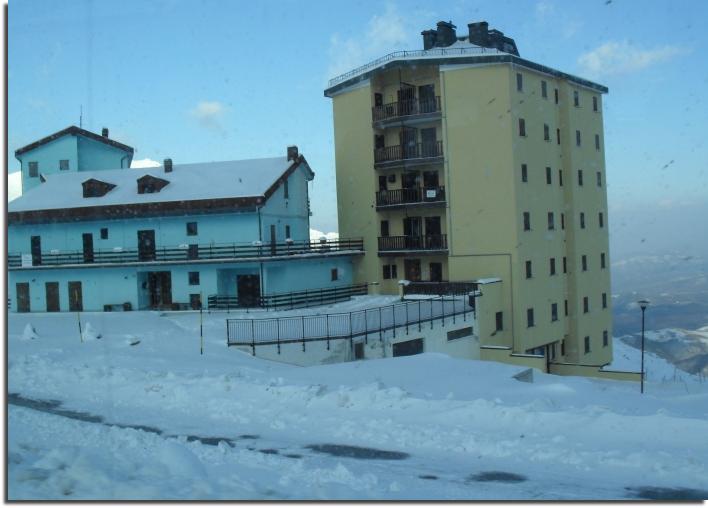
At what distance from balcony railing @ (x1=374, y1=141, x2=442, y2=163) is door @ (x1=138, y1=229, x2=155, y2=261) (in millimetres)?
13504

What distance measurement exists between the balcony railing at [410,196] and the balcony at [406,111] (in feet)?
12.9

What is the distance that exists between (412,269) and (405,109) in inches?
362

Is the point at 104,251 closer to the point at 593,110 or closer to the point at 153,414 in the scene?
the point at 153,414

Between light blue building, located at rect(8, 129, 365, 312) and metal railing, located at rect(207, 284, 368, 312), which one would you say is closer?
metal railing, located at rect(207, 284, 368, 312)

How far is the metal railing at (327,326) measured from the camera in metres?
24.9

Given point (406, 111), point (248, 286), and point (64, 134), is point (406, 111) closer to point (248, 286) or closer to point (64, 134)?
point (248, 286)

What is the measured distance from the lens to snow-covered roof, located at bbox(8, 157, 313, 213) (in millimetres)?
38094

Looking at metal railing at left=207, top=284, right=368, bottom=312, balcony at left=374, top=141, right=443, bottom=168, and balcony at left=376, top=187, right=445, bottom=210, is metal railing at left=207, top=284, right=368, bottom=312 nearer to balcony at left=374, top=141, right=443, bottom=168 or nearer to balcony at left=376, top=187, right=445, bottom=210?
balcony at left=376, top=187, right=445, bottom=210

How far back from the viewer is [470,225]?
39.2 m

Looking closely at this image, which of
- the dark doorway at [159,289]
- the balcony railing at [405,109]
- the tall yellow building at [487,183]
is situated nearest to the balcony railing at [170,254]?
the dark doorway at [159,289]

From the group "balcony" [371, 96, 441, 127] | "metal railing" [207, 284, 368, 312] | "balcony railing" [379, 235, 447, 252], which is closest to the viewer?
"metal railing" [207, 284, 368, 312]

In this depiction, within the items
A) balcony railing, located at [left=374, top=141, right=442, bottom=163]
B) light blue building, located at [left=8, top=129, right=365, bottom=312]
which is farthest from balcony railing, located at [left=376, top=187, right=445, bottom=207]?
light blue building, located at [left=8, top=129, right=365, bottom=312]

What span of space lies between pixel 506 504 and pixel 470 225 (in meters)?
30.6

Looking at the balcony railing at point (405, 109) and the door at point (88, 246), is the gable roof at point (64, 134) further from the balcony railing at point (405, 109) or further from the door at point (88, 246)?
the balcony railing at point (405, 109)
